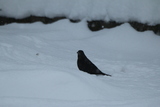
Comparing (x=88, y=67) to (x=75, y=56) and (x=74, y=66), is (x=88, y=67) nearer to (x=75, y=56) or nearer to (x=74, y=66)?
(x=74, y=66)

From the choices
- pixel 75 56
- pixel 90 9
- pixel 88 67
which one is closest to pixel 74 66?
pixel 88 67

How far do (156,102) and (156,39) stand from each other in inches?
228

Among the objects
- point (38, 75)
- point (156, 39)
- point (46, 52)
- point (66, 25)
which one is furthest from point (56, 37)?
point (38, 75)

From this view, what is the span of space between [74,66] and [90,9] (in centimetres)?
397

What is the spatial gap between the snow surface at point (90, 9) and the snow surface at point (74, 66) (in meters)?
0.43

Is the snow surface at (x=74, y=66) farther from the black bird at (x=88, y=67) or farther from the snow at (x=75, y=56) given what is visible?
the black bird at (x=88, y=67)

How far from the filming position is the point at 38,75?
3.77 metres

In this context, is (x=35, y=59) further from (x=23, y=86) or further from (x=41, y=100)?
(x=41, y=100)

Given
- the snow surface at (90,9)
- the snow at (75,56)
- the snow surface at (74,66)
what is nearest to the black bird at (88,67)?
the snow surface at (74,66)

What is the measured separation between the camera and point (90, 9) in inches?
382

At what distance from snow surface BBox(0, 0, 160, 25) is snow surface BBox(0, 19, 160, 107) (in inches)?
16.9

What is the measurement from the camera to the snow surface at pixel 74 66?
345cm

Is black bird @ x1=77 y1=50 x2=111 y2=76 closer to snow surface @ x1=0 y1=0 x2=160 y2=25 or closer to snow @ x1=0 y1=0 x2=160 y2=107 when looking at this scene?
snow @ x1=0 y1=0 x2=160 y2=107

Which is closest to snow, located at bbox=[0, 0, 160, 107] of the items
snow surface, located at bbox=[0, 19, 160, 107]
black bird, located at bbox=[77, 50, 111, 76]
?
snow surface, located at bbox=[0, 19, 160, 107]
